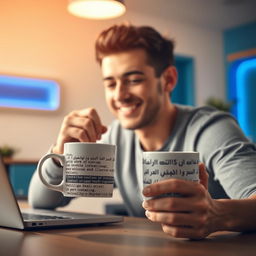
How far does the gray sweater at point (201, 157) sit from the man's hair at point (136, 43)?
0.23 metres

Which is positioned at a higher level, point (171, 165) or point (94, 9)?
point (94, 9)

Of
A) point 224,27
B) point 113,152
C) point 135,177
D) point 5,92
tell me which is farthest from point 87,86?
point 113,152

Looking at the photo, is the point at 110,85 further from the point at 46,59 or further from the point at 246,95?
the point at 246,95

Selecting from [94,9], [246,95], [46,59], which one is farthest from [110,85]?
[246,95]

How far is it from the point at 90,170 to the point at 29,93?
4227 millimetres

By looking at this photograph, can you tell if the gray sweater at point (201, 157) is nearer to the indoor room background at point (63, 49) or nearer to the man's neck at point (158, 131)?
the man's neck at point (158, 131)

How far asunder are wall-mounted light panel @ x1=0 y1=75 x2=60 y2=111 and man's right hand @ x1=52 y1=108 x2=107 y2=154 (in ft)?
11.8

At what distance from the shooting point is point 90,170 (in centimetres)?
87

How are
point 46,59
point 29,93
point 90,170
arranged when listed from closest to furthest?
point 90,170
point 29,93
point 46,59

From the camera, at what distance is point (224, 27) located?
659cm

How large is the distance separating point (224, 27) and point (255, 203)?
5965mm

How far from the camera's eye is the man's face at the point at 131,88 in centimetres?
175

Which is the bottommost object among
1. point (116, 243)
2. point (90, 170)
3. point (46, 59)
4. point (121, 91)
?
point (116, 243)

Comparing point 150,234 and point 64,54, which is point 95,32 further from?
point 150,234
